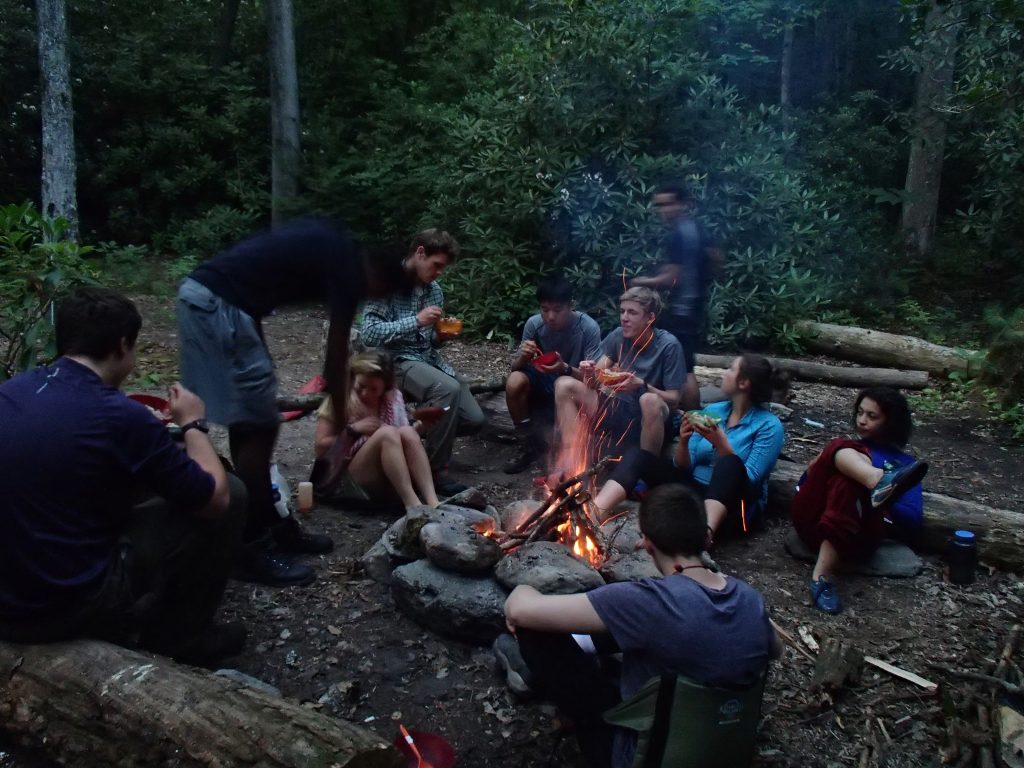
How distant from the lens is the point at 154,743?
8.20 feet

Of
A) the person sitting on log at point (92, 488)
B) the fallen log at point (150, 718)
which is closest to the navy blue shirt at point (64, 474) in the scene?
the person sitting on log at point (92, 488)

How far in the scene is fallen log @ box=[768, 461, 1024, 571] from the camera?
14.6 feet

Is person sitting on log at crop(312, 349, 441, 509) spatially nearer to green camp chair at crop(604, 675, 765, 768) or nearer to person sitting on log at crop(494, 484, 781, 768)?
person sitting on log at crop(494, 484, 781, 768)

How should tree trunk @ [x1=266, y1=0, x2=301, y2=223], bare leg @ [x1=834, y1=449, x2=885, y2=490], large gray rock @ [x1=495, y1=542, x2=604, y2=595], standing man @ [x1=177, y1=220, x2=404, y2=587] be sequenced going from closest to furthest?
large gray rock @ [x1=495, y1=542, x2=604, y2=595] < standing man @ [x1=177, y1=220, x2=404, y2=587] < bare leg @ [x1=834, y1=449, x2=885, y2=490] < tree trunk @ [x1=266, y1=0, x2=301, y2=223]

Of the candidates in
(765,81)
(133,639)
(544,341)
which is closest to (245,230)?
(544,341)

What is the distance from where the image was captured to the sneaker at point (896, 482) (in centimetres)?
396

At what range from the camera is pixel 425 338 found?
217 inches

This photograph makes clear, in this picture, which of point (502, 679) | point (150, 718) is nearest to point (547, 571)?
point (502, 679)

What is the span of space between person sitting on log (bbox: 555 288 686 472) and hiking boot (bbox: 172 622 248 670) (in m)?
2.18

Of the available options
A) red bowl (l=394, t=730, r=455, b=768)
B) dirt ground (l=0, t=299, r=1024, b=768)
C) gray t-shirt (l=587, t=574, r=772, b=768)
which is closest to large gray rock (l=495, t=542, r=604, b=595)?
dirt ground (l=0, t=299, r=1024, b=768)

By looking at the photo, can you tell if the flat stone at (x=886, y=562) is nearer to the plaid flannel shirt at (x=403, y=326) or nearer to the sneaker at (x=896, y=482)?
the sneaker at (x=896, y=482)

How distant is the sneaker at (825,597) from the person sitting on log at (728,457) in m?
0.58

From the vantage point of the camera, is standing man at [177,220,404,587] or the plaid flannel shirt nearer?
standing man at [177,220,404,587]

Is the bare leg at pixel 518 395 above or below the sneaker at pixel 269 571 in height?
above
